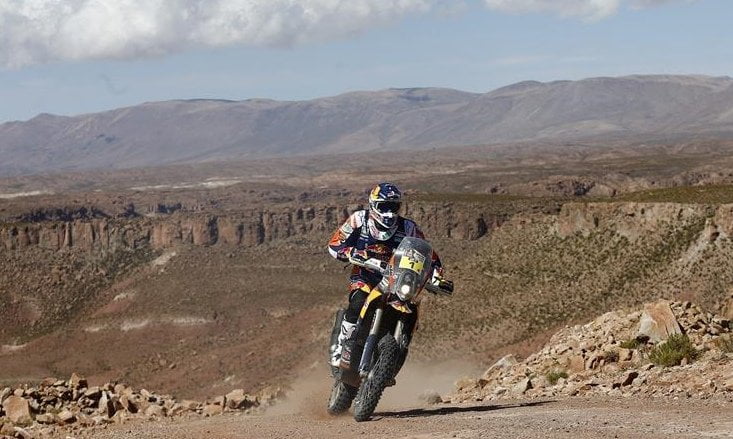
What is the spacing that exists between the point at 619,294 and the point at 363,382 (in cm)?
3953

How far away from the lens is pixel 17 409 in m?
19.6

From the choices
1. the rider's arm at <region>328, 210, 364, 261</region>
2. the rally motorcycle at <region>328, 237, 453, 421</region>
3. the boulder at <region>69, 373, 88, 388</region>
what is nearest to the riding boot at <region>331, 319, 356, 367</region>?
the rally motorcycle at <region>328, 237, 453, 421</region>

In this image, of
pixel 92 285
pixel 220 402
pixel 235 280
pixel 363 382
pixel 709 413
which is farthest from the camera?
pixel 92 285

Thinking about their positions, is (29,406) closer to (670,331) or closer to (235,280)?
(670,331)

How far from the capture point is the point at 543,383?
20500 mm

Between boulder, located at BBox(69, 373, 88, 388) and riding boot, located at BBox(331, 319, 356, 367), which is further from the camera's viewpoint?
boulder, located at BBox(69, 373, 88, 388)

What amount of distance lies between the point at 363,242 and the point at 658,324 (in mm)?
8287

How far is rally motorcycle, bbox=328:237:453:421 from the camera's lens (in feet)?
49.3

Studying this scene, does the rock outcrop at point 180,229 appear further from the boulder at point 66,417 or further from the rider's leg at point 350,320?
the rider's leg at point 350,320

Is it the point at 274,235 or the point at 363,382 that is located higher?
the point at 363,382

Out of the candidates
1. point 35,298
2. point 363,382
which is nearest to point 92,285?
point 35,298

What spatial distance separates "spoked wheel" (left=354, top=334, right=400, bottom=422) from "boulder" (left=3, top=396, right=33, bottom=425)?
6.87 metres

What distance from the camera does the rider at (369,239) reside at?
52.5ft

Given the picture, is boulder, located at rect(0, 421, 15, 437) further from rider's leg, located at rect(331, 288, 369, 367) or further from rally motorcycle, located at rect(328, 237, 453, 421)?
rally motorcycle, located at rect(328, 237, 453, 421)
